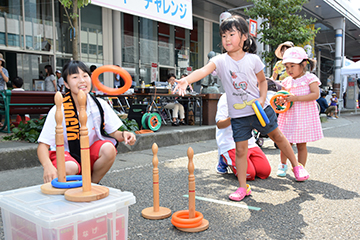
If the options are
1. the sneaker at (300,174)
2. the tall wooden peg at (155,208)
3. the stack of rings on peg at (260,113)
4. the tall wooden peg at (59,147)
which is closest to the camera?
the tall wooden peg at (59,147)

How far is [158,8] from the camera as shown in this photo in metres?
5.87

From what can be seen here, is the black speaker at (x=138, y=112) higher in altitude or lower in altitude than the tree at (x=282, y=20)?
lower

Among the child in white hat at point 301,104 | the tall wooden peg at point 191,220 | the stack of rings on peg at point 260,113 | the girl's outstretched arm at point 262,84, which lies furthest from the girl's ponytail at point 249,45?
the tall wooden peg at point 191,220

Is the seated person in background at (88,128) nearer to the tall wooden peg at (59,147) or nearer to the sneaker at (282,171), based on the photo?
the tall wooden peg at (59,147)

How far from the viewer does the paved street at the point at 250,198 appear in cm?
220

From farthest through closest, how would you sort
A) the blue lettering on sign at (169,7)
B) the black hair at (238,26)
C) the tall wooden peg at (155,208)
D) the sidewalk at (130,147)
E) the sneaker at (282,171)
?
the blue lettering on sign at (169,7)
the sidewalk at (130,147)
the sneaker at (282,171)
the black hair at (238,26)
the tall wooden peg at (155,208)

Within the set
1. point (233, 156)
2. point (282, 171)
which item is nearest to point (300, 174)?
point (282, 171)

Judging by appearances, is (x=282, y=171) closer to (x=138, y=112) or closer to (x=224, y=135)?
(x=224, y=135)

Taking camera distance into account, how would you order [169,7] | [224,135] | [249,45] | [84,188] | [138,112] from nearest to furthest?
[84,188] → [249,45] → [224,135] → [169,7] → [138,112]

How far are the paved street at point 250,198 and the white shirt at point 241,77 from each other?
2.89 ft

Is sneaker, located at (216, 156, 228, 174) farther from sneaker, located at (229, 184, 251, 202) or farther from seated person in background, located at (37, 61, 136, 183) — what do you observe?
seated person in background, located at (37, 61, 136, 183)

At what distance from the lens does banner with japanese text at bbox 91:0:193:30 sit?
5203mm

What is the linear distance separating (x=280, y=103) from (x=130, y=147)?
278cm

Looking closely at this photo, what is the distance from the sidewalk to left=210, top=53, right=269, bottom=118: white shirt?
9.44ft
